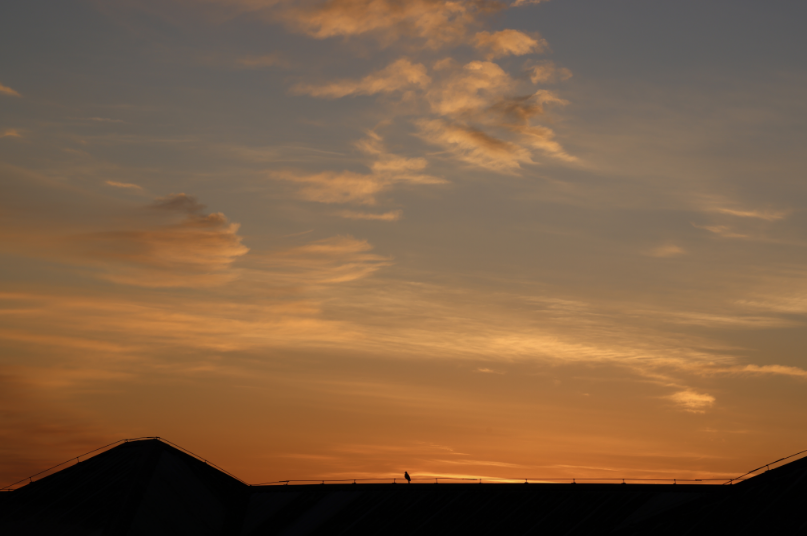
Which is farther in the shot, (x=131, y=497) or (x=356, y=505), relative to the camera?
(x=356, y=505)

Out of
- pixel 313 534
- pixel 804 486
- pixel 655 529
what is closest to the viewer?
pixel 804 486

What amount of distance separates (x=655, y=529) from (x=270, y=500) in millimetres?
37310

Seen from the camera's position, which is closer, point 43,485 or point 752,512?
point 752,512

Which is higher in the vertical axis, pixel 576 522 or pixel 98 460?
pixel 98 460

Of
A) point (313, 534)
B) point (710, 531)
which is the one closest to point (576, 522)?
point (710, 531)

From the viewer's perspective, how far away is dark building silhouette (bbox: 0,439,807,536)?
40969mm

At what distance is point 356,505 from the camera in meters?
58.3

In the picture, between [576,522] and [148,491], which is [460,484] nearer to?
[576,522]

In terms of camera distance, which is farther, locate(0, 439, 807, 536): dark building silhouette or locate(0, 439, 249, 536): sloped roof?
locate(0, 439, 249, 536): sloped roof

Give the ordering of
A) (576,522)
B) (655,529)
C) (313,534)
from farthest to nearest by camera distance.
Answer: (313,534) → (576,522) → (655,529)

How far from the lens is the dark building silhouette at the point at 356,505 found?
134 ft

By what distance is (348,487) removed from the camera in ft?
207

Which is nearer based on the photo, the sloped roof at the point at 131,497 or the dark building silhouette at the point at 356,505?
the dark building silhouette at the point at 356,505

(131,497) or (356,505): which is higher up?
(131,497)
